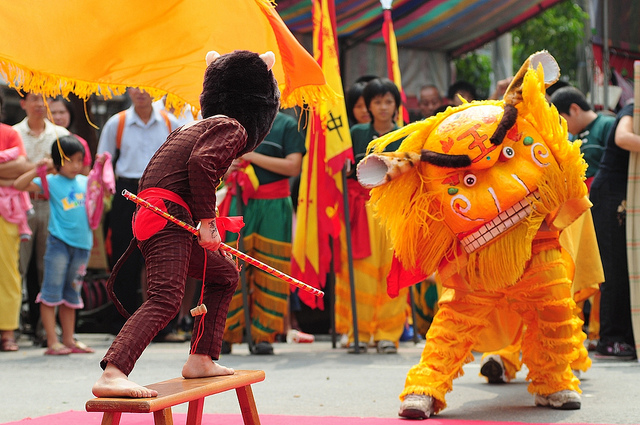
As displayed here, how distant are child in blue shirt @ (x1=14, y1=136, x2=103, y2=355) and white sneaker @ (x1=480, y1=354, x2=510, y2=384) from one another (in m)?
3.11

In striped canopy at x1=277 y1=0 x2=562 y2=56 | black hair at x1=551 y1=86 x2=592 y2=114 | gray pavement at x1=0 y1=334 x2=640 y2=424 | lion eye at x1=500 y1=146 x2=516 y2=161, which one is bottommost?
gray pavement at x1=0 y1=334 x2=640 y2=424

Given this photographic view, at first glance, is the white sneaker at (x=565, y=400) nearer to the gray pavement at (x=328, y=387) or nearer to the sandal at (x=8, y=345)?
the gray pavement at (x=328, y=387)

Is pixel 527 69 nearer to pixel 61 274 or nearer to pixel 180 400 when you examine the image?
pixel 180 400

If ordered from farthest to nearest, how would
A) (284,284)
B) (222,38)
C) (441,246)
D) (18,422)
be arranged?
(284,284)
(222,38)
(441,246)
(18,422)

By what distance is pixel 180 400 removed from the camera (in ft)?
9.20

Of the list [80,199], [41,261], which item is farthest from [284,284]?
[41,261]

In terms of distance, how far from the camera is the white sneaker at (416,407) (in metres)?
3.82

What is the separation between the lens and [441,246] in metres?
4.09

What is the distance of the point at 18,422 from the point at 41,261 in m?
3.78

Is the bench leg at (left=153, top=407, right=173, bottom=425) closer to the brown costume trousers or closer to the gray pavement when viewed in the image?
the brown costume trousers

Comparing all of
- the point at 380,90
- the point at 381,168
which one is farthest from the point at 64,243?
the point at 381,168

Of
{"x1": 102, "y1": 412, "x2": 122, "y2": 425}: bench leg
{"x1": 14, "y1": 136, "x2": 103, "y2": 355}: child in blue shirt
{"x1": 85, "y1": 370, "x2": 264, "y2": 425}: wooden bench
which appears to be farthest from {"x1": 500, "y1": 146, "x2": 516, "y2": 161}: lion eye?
{"x1": 14, "y1": 136, "x2": 103, "y2": 355}: child in blue shirt

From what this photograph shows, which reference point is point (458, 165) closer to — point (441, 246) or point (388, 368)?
point (441, 246)

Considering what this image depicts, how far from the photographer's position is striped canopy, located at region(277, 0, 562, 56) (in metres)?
8.91
